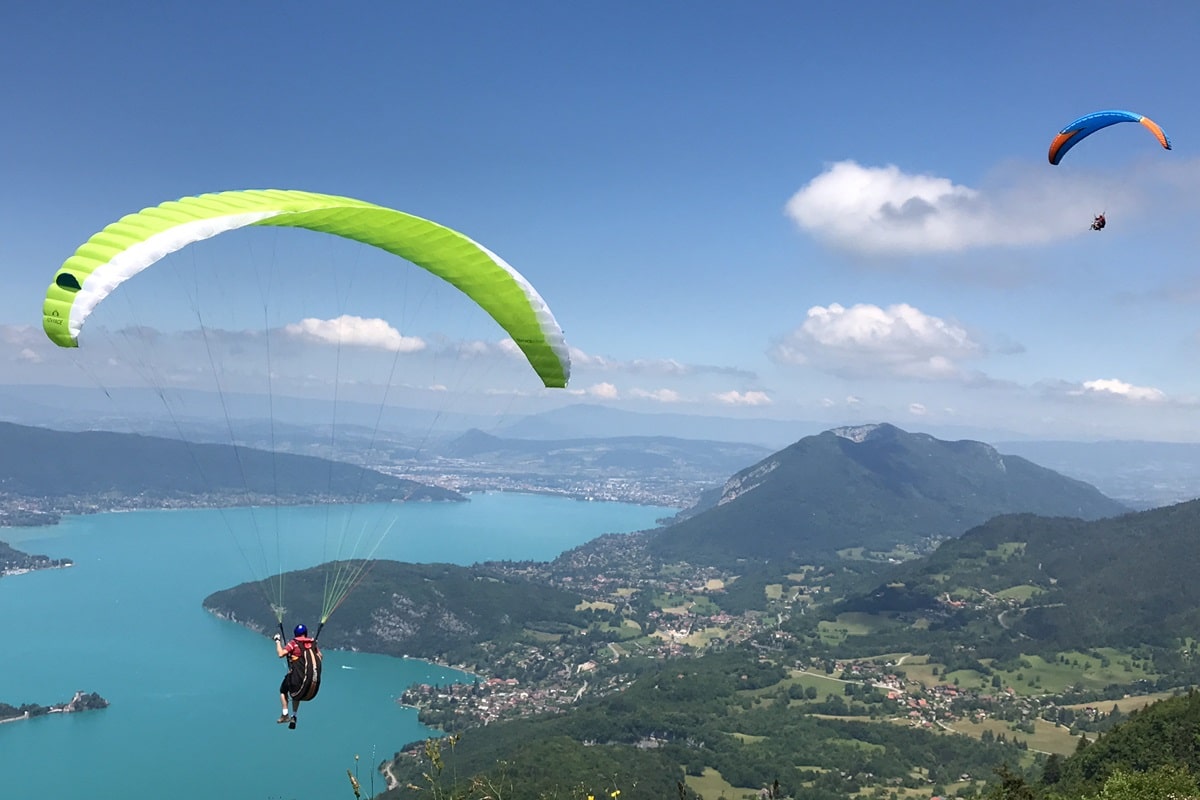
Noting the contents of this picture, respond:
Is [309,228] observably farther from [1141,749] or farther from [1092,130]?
[1141,749]

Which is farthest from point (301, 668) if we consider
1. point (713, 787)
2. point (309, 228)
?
point (713, 787)

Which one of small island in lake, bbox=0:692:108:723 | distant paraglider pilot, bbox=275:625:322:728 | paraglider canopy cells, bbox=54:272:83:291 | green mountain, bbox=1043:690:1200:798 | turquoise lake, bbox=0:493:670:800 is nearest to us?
paraglider canopy cells, bbox=54:272:83:291

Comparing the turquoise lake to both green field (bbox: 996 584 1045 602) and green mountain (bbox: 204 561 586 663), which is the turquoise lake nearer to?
green mountain (bbox: 204 561 586 663)

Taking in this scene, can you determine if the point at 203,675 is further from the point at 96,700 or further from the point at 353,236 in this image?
the point at 353,236

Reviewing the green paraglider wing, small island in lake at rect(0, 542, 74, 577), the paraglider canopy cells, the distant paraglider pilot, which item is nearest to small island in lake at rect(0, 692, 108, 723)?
small island in lake at rect(0, 542, 74, 577)

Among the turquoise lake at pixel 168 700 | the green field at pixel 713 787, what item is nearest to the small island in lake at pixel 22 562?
the turquoise lake at pixel 168 700

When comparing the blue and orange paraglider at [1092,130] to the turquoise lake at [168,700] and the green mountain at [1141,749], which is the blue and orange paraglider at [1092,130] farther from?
the turquoise lake at [168,700]
